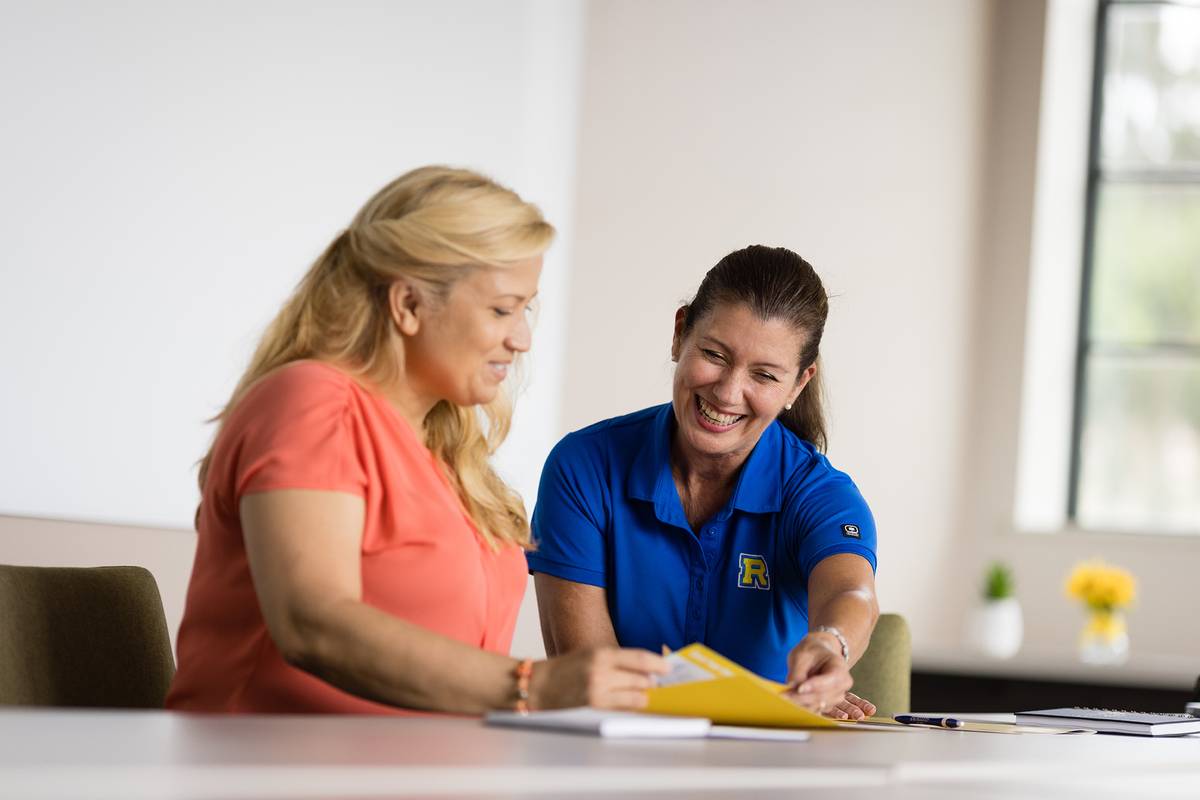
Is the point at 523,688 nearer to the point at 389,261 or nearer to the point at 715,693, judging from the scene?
the point at 715,693

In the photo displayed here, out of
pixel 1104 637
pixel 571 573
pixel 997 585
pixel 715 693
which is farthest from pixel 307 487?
pixel 1104 637

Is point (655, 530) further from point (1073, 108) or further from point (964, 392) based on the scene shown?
point (1073, 108)

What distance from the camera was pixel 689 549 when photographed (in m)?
2.33

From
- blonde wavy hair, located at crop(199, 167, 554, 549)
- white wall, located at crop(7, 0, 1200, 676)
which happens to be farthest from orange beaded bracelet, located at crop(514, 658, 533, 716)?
white wall, located at crop(7, 0, 1200, 676)

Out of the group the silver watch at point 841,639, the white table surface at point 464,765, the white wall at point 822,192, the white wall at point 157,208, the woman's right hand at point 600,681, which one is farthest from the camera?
the white wall at point 822,192

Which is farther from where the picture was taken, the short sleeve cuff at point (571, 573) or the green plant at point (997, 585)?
the green plant at point (997, 585)

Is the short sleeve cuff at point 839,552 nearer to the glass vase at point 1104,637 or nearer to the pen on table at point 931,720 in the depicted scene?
the pen on table at point 931,720

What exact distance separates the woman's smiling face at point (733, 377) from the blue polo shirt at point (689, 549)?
89mm

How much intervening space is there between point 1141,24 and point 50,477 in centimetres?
577

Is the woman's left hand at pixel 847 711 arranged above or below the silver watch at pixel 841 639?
below

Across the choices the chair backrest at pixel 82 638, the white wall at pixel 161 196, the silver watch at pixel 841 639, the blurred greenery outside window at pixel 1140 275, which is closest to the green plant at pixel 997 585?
the blurred greenery outside window at pixel 1140 275

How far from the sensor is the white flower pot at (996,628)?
643 cm

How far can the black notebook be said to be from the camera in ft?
6.80

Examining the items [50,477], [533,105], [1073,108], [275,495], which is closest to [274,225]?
[50,477]
